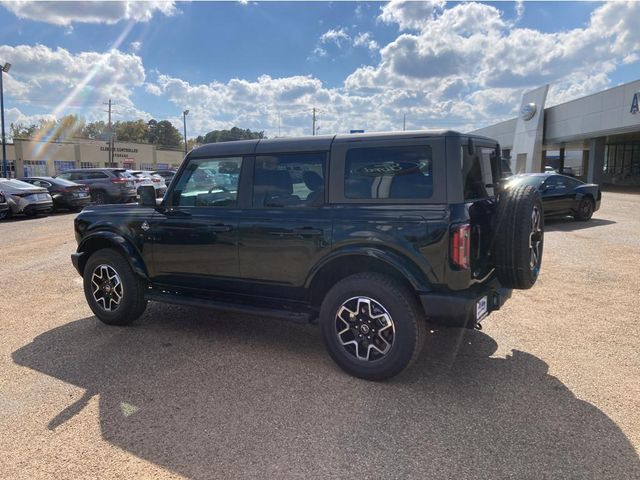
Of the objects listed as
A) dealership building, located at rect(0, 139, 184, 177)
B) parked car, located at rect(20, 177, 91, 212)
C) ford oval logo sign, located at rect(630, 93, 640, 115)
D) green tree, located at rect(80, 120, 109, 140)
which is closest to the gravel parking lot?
parked car, located at rect(20, 177, 91, 212)

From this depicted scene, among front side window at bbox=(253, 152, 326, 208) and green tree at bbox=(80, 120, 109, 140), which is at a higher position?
green tree at bbox=(80, 120, 109, 140)

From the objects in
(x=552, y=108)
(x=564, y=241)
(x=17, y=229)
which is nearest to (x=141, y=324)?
(x=564, y=241)

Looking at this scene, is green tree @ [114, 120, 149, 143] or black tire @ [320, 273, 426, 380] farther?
green tree @ [114, 120, 149, 143]

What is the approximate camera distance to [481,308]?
359cm

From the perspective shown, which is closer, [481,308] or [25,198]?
[481,308]

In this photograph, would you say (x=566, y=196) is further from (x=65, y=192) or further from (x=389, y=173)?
(x=65, y=192)

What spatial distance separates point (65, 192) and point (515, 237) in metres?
17.8

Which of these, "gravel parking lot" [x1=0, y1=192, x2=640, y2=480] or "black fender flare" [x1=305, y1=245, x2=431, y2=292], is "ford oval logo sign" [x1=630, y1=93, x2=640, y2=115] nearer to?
"gravel parking lot" [x1=0, y1=192, x2=640, y2=480]

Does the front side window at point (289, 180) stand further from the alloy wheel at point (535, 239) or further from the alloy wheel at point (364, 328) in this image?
the alloy wheel at point (535, 239)

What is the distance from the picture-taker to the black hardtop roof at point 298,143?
3.69 m

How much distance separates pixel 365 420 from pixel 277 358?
124 cm

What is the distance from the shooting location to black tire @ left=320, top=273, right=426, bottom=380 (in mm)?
3541

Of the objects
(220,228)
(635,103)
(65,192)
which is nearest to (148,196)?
(220,228)

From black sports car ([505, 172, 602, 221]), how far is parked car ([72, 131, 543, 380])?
316 inches
